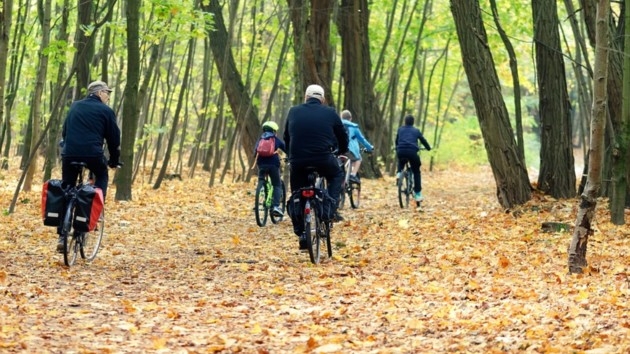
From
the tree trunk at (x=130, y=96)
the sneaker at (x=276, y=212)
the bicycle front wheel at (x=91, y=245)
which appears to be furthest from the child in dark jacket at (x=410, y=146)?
the bicycle front wheel at (x=91, y=245)

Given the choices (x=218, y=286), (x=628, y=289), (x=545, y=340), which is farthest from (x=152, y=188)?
(x=545, y=340)

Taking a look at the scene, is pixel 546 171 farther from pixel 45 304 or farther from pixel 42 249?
pixel 45 304

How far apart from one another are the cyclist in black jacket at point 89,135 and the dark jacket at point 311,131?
200 cm

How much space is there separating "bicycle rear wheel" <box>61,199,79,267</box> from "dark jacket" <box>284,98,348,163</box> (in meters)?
2.55

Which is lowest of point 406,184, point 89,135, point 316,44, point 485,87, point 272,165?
point 406,184

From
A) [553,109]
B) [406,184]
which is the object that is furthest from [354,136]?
[553,109]

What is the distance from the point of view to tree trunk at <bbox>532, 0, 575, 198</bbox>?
57.1 feet

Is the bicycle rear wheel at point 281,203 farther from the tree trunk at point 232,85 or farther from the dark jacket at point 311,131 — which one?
the tree trunk at point 232,85

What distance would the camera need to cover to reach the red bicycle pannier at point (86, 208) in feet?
33.4

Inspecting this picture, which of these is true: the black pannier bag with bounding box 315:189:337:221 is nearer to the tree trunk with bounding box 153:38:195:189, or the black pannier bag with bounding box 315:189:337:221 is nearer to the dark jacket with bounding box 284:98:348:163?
the dark jacket with bounding box 284:98:348:163

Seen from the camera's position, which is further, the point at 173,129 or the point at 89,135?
the point at 173,129

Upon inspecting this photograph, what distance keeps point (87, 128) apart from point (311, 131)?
2511 mm

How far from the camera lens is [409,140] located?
718 inches

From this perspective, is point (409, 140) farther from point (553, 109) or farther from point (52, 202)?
point (52, 202)
